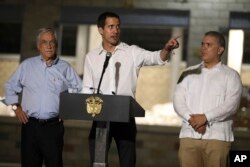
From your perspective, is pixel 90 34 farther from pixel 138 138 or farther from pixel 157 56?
pixel 157 56

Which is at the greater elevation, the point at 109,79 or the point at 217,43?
the point at 217,43

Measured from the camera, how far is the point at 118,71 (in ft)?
A: 15.3

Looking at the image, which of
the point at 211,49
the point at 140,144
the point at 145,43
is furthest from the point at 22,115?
the point at 145,43

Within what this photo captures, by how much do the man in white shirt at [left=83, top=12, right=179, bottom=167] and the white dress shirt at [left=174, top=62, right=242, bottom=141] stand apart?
43cm

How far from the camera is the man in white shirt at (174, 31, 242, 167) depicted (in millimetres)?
4793

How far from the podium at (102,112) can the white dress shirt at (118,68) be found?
42 centimetres

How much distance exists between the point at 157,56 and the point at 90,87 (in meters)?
0.55

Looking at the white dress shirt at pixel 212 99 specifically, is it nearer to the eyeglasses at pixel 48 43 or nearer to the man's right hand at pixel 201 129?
the man's right hand at pixel 201 129

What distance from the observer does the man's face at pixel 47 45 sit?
16.4 ft

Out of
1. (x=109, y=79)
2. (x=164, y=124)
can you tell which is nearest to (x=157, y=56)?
(x=109, y=79)

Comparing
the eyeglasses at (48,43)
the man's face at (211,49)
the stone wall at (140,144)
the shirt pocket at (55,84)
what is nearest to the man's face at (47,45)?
the eyeglasses at (48,43)

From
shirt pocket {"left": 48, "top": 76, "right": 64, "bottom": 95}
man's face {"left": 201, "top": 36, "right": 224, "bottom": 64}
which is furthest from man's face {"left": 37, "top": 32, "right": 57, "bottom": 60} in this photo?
man's face {"left": 201, "top": 36, "right": 224, "bottom": 64}

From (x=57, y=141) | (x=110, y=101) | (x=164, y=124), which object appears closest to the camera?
(x=110, y=101)

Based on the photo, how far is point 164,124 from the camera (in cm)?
810
